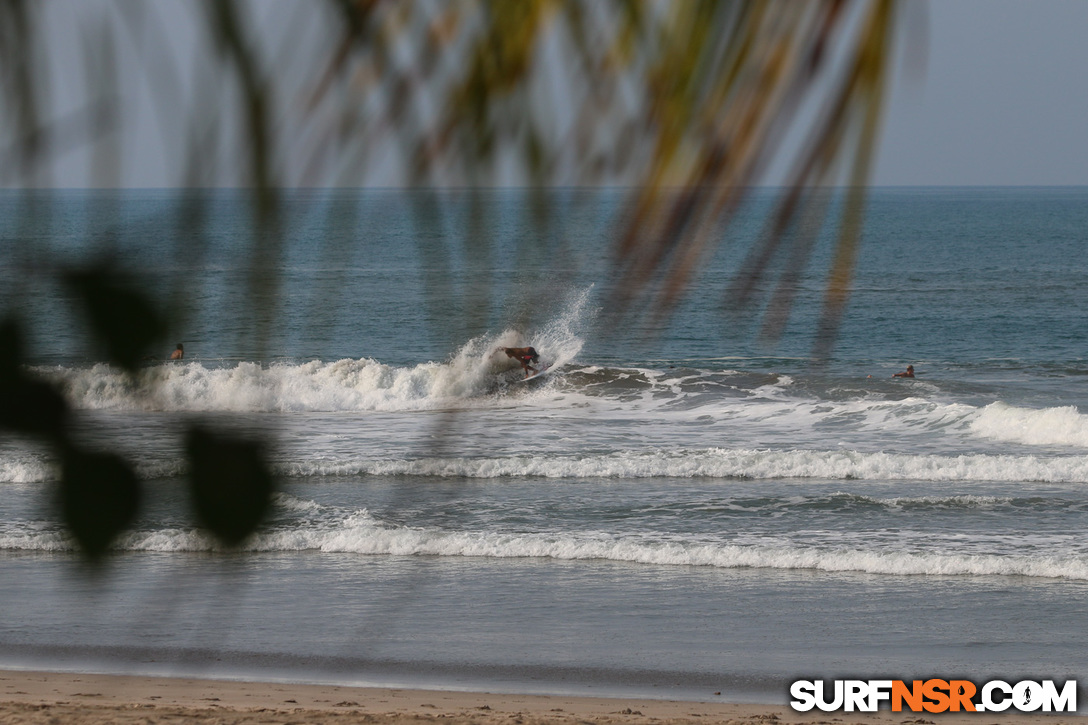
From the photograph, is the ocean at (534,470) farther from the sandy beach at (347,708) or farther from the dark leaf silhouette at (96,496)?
the sandy beach at (347,708)

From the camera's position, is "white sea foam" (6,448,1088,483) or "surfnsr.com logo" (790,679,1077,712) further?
"white sea foam" (6,448,1088,483)

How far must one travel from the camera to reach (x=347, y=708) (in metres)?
8.77

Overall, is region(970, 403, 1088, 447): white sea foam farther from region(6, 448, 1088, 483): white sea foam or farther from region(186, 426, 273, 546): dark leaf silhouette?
region(186, 426, 273, 546): dark leaf silhouette

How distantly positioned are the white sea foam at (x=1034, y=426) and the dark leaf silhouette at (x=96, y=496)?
22088mm

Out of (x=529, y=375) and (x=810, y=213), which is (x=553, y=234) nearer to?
(x=810, y=213)

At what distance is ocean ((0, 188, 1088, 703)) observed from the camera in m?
0.38

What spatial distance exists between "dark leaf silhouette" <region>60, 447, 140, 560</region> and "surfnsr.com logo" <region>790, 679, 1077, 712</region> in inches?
343

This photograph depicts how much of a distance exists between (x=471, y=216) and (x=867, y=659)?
979cm

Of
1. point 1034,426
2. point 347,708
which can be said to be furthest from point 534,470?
point 1034,426

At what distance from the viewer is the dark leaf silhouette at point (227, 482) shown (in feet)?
1.38

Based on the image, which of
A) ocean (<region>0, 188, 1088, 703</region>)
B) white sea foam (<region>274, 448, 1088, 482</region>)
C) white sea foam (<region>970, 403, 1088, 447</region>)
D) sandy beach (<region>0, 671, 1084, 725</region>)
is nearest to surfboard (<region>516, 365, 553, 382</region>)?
ocean (<region>0, 188, 1088, 703</region>)

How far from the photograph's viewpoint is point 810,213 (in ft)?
1.11

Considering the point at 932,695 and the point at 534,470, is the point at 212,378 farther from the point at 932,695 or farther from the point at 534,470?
the point at 534,470

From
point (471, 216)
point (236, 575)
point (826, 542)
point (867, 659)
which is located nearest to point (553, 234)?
point (471, 216)
